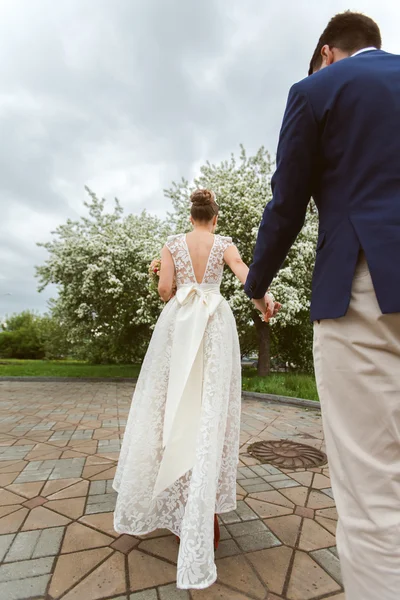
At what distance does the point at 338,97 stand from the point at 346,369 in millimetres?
894

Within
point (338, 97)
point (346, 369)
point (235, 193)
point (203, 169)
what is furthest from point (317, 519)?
point (203, 169)

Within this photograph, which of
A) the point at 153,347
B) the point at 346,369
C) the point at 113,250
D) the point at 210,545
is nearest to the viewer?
the point at 346,369

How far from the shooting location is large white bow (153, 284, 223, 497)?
6.73ft

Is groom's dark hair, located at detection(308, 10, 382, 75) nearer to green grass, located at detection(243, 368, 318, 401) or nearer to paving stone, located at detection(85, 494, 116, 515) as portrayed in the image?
paving stone, located at detection(85, 494, 116, 515)

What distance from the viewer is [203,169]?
45.6 ft

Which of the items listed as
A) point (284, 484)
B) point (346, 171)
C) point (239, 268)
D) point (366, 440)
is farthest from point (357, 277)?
point (284, 484)

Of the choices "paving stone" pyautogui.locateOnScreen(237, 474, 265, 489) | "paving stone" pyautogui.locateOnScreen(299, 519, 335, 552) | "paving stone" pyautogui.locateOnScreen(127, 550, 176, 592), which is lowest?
"paving stone" pyautogui.locateOnScreen(127, 550, 176, 592)

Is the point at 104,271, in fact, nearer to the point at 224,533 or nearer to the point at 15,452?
the point at 15,452

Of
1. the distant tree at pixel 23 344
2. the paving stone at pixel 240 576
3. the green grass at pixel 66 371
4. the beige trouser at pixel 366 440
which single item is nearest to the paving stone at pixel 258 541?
the paving stone at pixel 240 576

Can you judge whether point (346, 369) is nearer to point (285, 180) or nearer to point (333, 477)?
point (333, 477)

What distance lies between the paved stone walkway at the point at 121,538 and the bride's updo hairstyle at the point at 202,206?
2.08 metres

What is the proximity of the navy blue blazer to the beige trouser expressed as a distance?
0.06 metres

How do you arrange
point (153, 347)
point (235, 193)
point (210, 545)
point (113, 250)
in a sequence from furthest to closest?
point (113, 250) < point (235, 193) < point (153, 347) < point (210, 545)

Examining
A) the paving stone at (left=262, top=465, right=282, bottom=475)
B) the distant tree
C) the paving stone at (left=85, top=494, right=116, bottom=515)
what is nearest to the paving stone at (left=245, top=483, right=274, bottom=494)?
the paving stone at (left=262, top=465, right=282, bottom=475)
